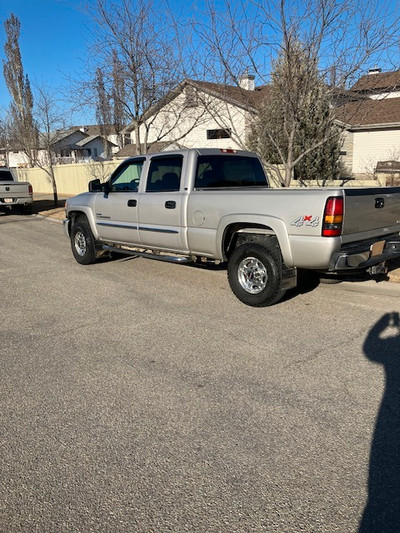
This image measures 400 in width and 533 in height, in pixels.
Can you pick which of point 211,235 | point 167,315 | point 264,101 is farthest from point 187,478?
point 264,101

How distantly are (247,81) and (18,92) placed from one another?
27.9 metres

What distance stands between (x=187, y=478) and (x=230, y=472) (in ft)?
0.84

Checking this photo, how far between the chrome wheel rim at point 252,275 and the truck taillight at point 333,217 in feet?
3.25

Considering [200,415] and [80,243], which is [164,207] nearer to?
[80,243]

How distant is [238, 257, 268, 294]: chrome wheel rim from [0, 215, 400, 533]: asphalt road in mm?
276

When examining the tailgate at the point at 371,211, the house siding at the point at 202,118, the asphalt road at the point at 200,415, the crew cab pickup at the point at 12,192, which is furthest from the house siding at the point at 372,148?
the asphalt road at the point at 200,415

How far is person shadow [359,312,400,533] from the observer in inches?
86.7

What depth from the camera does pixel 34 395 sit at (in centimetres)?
354

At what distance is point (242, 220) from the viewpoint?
5367 mm

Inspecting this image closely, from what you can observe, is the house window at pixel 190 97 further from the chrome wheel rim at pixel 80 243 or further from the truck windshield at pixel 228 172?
the chrome wheel rim at pixel 80 243

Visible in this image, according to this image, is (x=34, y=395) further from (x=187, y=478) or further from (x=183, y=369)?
(x=187, y=478)

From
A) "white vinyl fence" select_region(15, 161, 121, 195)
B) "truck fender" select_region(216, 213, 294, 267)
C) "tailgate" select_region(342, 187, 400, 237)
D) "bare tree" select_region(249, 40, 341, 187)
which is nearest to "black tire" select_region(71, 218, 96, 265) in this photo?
"truck fender" select_region(216, 213, 294, 267)

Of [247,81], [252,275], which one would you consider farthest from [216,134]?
[252,275]

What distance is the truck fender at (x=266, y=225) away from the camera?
502cm
